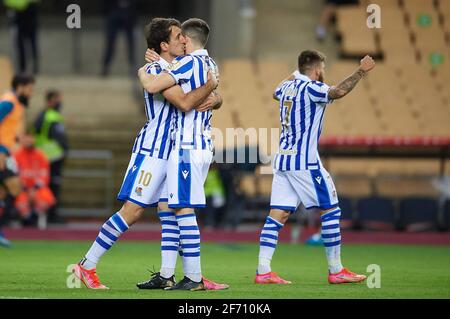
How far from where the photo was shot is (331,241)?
35.5ft

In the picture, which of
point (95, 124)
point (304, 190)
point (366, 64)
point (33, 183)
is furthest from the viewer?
point (95, 124)

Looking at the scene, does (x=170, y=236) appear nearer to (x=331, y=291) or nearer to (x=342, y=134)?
(x=331, y=291)

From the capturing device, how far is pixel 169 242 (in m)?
9.98

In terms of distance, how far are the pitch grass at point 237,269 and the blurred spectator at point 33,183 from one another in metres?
2.15

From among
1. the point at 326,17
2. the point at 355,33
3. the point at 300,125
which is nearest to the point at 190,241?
the point at 300,125

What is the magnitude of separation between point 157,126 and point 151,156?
0.24 m

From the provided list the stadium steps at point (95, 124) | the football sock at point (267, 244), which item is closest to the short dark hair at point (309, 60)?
the football sock at point (267, 244)

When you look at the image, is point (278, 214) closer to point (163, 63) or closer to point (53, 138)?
point (163, 63)

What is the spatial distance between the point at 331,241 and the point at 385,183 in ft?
→ 30.1

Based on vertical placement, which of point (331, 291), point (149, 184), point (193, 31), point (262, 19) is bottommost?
point (331, 291)

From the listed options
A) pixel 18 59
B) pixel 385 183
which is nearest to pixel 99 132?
pixel 18 59

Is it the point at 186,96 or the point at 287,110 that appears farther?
the point at 287,110

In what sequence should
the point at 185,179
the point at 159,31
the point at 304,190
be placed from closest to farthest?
the point at 185,179, the point at 159,31, the point at 304,190

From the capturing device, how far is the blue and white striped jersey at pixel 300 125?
10.9 m
